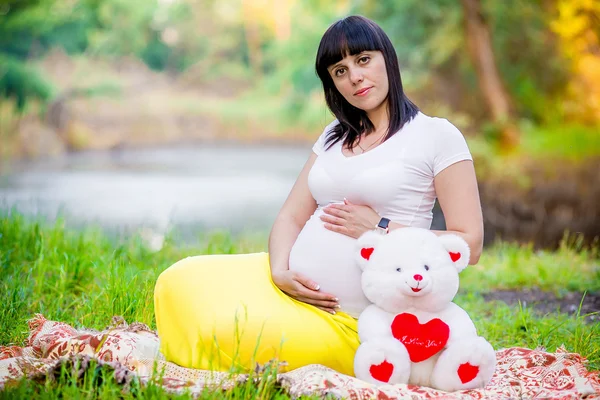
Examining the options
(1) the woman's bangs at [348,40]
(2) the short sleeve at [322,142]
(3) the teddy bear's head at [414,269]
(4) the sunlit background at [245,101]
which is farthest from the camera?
(4) the sunlit background at [245,101]

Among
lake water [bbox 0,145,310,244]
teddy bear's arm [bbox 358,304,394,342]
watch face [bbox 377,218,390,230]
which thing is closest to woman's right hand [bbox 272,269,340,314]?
teddy bear's arm [bbox 358,304,394,342]

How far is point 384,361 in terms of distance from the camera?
1.66m

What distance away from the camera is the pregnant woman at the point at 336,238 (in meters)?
1.78

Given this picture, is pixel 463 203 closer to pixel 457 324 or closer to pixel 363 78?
pixel 457 324

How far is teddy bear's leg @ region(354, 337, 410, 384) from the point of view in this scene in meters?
1.65

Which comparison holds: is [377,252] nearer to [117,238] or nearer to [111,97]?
[117,238]

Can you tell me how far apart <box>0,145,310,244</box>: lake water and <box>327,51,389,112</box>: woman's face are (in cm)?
657

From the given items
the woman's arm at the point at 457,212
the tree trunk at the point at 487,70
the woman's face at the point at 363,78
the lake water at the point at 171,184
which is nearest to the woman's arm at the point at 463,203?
the woman's arm at the point at 457,212

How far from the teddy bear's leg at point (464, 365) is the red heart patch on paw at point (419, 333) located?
35mm

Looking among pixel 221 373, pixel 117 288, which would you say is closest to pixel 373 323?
pixel 221 373

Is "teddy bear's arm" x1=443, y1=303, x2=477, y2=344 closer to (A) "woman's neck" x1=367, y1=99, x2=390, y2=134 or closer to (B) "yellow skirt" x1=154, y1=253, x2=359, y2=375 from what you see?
(B) "yellow skirt" x1=154, y1=253, x2=359, y2=375

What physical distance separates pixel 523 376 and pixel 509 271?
2.04 m

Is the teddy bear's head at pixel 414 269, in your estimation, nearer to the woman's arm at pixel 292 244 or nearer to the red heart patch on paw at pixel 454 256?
the red heart patch on paw at pixel 454 256

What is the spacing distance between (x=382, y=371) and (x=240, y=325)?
39cm
